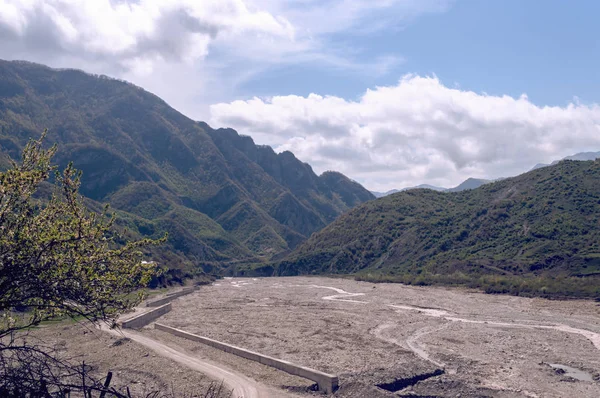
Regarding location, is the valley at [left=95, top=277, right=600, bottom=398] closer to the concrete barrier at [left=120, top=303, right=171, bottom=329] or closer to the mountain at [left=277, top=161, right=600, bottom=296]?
the concrete barrier at [left=120, top=303, right=171, bottom=329]

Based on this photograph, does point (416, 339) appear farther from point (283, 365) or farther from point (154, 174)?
point (154, 174)

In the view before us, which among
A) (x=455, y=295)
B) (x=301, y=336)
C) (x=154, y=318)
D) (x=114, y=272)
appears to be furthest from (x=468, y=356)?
(x=455, y=295)

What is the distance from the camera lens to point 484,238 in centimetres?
7394

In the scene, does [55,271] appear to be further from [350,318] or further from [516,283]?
[516,283]

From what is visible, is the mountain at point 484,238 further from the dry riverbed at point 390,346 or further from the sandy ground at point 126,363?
the sandy ground at point 126,363

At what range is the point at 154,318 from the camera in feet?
121

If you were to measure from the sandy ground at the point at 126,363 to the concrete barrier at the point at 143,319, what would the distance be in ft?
6.99

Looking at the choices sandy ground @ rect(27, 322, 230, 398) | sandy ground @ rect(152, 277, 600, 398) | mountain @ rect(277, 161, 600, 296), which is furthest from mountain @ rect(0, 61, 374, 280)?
sandy ground @ rect(27, 322, 230, 398)

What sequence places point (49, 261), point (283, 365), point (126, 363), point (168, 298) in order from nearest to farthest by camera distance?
1. point (49, 261)
2. point (283, 365)
3. point (126, 363)
4. point (168, 298)

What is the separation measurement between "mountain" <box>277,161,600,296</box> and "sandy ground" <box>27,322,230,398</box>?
A: 37.0m

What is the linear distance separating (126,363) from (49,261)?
15.2 metres

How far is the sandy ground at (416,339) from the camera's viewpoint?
63.2 ft

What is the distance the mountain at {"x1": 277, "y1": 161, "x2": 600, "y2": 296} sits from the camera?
181 ft

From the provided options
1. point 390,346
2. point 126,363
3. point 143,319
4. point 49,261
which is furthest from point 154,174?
point 49,261
